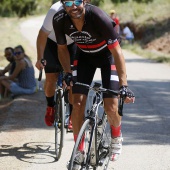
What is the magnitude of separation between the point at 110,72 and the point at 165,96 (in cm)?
719

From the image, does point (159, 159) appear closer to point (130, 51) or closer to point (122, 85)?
point (122, 85)

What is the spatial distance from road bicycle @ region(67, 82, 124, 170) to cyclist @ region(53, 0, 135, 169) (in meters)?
0.08

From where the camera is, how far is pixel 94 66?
621 cm

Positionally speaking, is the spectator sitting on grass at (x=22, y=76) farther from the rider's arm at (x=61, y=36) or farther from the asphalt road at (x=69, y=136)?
the rider's arm at (x=61, y=36)

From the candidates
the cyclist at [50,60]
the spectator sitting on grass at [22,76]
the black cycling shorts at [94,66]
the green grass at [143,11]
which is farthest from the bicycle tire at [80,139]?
the green grass at [143,11]

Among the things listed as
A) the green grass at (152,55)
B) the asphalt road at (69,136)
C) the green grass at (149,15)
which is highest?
the green grass at (149,15)

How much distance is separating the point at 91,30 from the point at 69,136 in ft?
10.8

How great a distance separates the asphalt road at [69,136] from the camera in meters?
7.16

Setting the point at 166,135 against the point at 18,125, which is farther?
the point at 18,125

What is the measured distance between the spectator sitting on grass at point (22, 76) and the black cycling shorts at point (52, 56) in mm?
4512

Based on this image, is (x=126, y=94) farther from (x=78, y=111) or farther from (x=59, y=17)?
(x=59, y=17)

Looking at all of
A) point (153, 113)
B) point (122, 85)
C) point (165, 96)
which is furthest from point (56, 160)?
point (165, 96)

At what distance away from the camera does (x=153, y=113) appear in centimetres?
1079

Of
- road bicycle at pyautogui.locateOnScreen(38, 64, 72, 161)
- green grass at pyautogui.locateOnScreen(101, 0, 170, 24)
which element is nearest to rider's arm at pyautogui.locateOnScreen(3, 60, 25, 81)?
road bicycle at pyautogui.locateOnScreen(38, 64, 72, 161)
